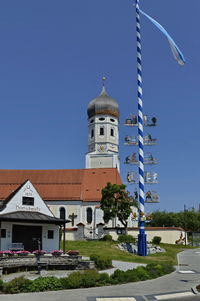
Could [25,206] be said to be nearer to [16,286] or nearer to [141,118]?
[141,118]

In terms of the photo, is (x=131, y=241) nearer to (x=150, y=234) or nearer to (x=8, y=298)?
(x=150, y=234)

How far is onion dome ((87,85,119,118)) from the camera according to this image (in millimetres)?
74562

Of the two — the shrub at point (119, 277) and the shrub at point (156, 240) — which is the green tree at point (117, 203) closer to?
the shrub at point (156, 240)

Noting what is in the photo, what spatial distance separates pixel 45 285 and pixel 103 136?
5551 cm

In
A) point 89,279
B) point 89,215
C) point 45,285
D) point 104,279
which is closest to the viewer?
point 45,285

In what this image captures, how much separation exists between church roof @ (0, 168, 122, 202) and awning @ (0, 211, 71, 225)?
94.4 ft

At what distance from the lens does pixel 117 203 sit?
5128 centimetres

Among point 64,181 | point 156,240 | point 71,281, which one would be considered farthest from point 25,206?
point 64,181

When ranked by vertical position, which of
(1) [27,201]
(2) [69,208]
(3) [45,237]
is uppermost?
(1) [27,201]

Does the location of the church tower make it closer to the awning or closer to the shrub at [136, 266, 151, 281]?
the awning

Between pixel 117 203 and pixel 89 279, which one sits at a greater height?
pixel 117 203

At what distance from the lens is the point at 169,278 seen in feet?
72.7

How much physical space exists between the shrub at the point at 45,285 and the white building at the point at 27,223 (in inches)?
578

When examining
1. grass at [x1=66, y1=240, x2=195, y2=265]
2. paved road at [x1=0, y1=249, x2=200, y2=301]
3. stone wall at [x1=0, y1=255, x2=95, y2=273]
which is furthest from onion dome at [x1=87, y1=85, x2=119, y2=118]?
paved road at [x1=0, y1=249, x2=200, y2=301]
